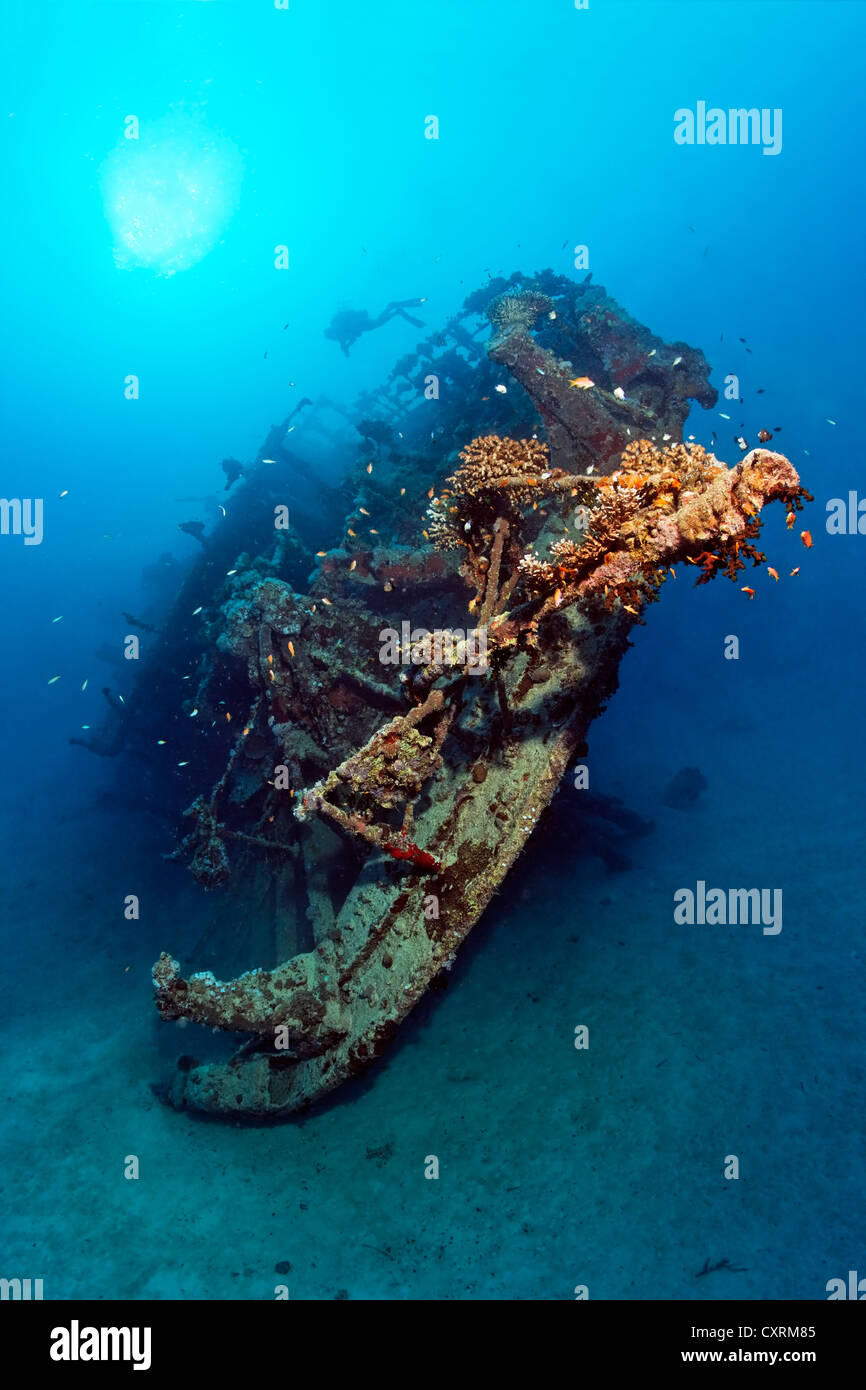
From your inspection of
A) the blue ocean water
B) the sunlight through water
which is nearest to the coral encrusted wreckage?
the blue ocean water

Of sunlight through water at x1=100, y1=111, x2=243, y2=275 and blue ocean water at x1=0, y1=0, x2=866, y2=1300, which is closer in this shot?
blue ocean water at x1=0, y1=0, x2=866, y2=1300

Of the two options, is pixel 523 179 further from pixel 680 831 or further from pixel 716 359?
pixel 680 831

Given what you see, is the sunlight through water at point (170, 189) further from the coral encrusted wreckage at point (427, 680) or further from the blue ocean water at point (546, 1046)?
the coral encrusted wreckage at point (427, 680)

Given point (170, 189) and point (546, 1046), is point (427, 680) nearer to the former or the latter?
point (546, 1046)

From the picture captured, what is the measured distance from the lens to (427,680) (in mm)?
5184

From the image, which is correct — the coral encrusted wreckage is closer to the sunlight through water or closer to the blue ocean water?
the blue ocean water

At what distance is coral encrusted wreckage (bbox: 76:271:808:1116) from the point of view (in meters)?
4.19

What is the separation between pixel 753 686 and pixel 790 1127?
3856 cm

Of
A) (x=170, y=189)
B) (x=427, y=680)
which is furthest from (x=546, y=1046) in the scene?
(x=170, y=189)

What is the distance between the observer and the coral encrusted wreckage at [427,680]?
13.8 feet

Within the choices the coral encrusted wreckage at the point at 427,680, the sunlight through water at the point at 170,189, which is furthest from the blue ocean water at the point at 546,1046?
the sunlight through water at the point at 170,189

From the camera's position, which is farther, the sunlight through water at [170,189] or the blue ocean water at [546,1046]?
the sunlight through water at [170,189]

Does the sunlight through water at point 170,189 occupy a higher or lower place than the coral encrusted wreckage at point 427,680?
higher
